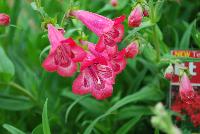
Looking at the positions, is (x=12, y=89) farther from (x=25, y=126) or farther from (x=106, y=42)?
(x=106, y=42)

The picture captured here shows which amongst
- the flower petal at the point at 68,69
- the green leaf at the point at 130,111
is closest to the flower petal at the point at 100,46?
the flower petal at the point at 68,69

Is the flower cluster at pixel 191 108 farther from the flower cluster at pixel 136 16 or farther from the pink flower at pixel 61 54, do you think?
the pink flower at pixel 61 54

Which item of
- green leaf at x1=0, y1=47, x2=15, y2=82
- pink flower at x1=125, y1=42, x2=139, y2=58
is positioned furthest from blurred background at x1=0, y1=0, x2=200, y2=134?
pink flower at x1=125, y1=42, x2=139, y2=58

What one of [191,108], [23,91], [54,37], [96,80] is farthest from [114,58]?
[23,91]

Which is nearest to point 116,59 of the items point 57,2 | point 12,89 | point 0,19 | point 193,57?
point 193,57

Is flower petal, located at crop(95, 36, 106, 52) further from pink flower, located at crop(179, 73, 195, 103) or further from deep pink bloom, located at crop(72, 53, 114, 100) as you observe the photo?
pink flower, located at crop(179, 73, 195, 103)

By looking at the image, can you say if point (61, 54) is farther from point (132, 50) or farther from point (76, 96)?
point (76, 96)

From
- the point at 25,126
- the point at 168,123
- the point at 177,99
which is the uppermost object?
the point at 168,123
